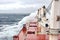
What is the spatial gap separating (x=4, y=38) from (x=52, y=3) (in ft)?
49.0

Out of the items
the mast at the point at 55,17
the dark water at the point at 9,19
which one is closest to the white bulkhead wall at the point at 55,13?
the mast at the point at 55,17

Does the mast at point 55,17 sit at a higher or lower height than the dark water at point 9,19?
higher

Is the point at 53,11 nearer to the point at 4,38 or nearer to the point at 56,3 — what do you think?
the point at 56,3

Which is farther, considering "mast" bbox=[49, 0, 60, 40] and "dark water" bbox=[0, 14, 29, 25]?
"dark water" bbox=[0, 14, 29, 25]

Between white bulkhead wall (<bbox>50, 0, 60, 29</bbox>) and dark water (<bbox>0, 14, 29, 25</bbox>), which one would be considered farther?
dark water (<bbox>0, 14, 29, 25</bbox>)

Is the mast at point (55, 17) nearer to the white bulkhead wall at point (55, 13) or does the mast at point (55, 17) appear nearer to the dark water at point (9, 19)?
the white bulkhead wall at point (55, 13)

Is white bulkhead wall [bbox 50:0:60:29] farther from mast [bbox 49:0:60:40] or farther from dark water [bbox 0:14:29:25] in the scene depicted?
dark water [bbox 0:14:29:25]

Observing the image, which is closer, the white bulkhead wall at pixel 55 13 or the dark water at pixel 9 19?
the white bulkhead wall at pixel 55 13

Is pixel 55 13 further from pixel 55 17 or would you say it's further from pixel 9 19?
pixel 9 19

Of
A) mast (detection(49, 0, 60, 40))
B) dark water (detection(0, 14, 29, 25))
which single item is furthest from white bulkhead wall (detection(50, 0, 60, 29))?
dark water (detection(0, 14, 29, 25))

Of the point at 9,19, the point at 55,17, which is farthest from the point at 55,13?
the point at 9,19

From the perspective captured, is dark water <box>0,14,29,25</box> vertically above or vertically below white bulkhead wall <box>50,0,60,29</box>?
below

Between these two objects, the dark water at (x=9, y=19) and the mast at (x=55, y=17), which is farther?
the dark water at (x=9, y=19)

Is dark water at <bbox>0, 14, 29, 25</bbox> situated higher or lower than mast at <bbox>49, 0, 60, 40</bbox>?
lower
